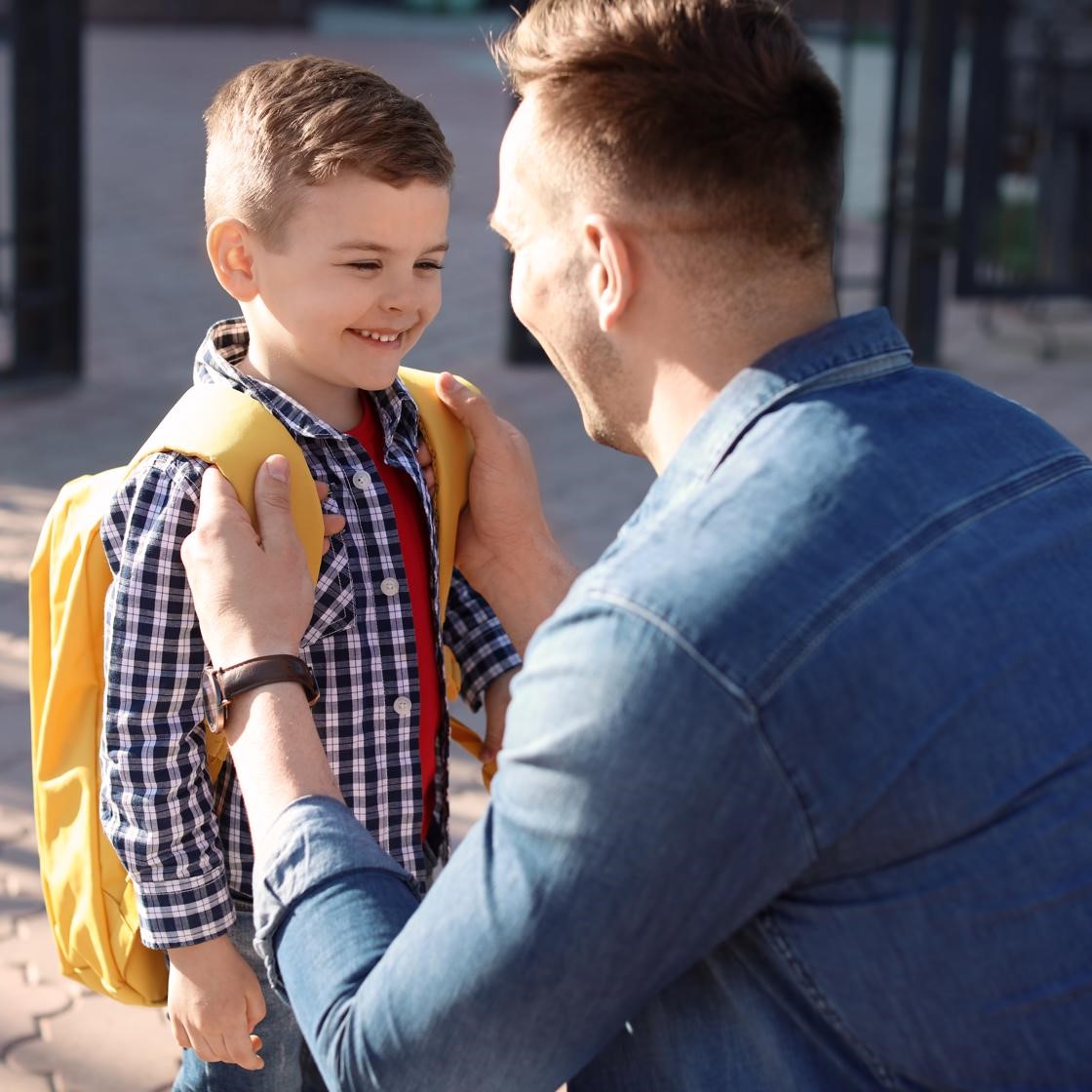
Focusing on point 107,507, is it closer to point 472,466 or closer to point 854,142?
point 472,466

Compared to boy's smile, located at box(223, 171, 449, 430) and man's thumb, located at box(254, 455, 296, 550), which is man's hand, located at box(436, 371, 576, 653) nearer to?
boy's smile, located at box(223, 171, 449, 430)

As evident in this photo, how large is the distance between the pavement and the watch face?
4.50ft

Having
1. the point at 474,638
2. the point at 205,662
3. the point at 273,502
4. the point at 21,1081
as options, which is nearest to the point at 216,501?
the point at 273,502

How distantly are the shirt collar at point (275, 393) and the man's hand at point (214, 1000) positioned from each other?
60 cm

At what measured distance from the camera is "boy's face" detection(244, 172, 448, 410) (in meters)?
1.86

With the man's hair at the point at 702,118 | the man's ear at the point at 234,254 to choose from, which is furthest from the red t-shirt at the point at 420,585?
the man's hair at the point at 702,118

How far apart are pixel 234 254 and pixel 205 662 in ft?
1.64

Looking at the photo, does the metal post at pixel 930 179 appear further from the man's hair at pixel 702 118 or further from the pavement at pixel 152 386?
the man's hair at pixel 702 118

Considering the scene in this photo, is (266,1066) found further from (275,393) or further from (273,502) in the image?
(275,393)

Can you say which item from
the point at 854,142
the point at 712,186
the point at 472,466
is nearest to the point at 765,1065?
the point at 712,186

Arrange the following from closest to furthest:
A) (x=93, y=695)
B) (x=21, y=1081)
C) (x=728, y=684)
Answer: (x=728, y=684) < (x=93, y=695) < (x=21, y=1081)

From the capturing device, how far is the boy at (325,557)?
1.73 metres

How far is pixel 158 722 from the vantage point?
1.73 meters

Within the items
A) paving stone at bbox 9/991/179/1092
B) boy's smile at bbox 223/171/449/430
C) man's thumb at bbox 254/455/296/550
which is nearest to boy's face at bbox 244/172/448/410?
boy's smile at bbox 223/171/449/430
